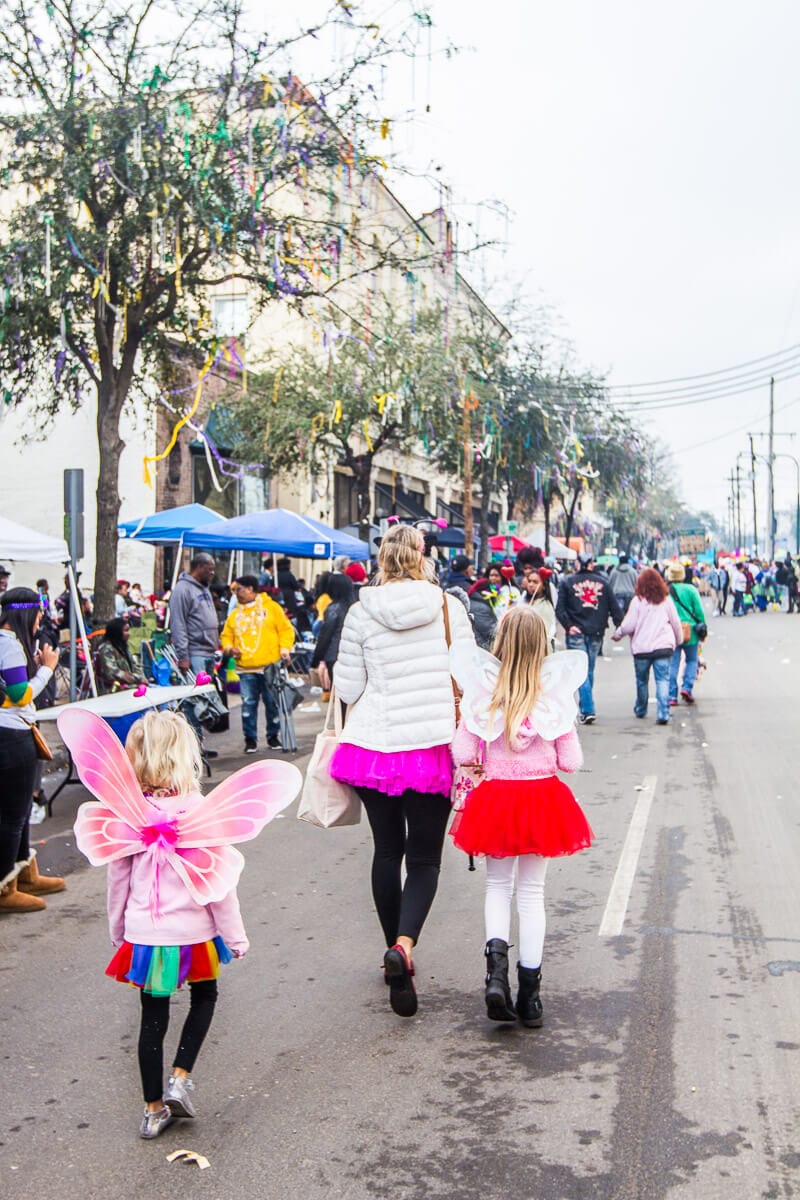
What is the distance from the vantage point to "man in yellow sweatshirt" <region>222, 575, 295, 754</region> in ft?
38.2

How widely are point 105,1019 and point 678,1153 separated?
2398 mm

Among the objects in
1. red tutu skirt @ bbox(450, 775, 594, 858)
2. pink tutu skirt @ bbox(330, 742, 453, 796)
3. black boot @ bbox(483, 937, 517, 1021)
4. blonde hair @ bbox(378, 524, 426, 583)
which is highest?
blonde hair @ bbox(378, 524, 426, 583)

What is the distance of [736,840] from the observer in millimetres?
7938

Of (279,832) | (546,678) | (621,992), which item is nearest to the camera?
(546,678)

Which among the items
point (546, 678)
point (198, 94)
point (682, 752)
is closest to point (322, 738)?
point (546, 678)

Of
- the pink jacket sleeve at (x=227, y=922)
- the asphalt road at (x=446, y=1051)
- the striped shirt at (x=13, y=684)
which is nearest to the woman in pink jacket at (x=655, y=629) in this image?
the asphalt road at (x=446, y=1051)

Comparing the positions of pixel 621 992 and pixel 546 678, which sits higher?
pixel 546 678

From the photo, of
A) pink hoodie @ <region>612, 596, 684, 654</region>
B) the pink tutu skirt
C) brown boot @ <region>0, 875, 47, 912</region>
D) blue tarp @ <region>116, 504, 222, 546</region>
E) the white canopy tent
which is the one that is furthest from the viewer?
blue tarp @ <region>116, 504, 222, 546</region>

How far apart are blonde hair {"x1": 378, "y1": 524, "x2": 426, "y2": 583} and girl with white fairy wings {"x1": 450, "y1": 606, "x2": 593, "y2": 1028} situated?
50cm

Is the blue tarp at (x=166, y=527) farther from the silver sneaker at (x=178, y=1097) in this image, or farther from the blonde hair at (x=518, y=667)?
the silver sneaker at (x=178, y=1097)

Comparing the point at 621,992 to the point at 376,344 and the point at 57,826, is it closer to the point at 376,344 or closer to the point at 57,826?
the point at 57,826

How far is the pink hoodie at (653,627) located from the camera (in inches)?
513

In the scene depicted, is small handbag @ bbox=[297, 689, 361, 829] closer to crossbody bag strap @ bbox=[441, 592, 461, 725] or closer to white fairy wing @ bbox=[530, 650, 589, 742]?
crossbody bag strap @ bbox=[441, 592, 461, 725]

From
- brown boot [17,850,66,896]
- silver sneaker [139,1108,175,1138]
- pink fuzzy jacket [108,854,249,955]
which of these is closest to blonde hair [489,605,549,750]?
pink fuzzy jacket [108,854,249,955]
